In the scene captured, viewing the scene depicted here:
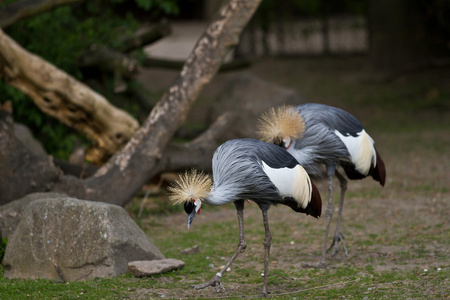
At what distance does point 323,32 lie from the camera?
1789 centimetres

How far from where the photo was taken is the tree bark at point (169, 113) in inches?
258

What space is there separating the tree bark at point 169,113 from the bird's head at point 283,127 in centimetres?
184

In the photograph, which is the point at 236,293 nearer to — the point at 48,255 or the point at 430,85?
the point at 48,255

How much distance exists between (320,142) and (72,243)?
2.06 metres

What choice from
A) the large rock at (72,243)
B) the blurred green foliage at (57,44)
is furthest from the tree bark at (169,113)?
the blurred green foliage at (57,44)

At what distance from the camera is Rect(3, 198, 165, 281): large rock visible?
4.76 meters

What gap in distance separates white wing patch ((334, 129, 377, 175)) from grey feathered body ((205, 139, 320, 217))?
2.61 feet

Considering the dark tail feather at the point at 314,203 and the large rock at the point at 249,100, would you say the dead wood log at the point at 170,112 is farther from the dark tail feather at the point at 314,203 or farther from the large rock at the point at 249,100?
the large rock at the point at 249,100

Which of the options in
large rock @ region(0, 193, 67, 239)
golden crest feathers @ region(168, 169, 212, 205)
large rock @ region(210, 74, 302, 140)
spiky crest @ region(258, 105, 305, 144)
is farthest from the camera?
large rock @ region(210, 74, 302, 140)

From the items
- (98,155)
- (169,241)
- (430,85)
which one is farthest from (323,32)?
(169,241)

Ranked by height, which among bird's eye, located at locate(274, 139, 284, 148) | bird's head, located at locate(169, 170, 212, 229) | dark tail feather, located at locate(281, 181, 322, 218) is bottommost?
dark tail feather, located at locate(281, 181, 322, 218)

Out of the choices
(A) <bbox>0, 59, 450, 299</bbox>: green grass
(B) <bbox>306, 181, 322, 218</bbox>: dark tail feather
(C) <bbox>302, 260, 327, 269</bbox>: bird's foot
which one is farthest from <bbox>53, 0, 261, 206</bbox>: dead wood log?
(B) <bbox>306, 181, 322, 218</bbox>: dark tail feather

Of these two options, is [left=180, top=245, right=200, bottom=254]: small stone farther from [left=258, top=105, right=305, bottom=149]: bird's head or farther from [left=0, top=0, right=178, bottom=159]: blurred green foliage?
[left=0, top=0, right=178, bottom=159]: blurred green foliage

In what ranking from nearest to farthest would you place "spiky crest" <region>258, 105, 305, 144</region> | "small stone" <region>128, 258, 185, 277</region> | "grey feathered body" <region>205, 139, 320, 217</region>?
"grey feathered body" <region>205, 139, 320, 217</region> < "small stone" <region>128, 258, 185, 277</region> < "spiky crest" <region>258, 105, 305, 144</region>
